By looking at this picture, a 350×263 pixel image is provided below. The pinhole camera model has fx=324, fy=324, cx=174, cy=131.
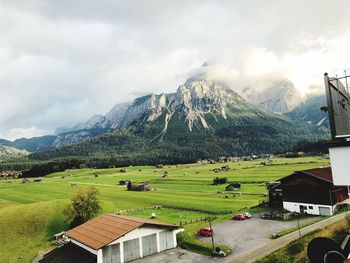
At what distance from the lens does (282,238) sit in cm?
5169

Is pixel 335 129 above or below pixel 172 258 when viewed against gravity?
above

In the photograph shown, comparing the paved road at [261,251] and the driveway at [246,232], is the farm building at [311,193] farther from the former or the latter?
the paved road at [261,251]

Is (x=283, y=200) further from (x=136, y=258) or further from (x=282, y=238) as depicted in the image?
(x=136, y=258)

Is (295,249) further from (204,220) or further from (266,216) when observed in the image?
(204,220)

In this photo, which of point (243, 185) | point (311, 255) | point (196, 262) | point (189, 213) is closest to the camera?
point (311, 255)

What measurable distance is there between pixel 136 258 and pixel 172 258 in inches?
240

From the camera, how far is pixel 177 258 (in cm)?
4894

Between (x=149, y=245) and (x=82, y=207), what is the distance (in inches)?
1064

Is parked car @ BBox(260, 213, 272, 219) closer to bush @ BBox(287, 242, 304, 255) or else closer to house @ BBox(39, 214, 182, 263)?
house @ BBox(39, 214, 182, 263)

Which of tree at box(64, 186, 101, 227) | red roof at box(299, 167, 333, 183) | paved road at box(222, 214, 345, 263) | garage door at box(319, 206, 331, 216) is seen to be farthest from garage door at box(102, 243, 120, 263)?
red roof at box(299, 167, 333, 183)

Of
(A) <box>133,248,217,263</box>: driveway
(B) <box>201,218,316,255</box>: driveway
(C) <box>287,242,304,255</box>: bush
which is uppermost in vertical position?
(C) <box>287,242,304,255</box>: bush

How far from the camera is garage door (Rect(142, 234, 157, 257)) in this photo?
52.2 metres

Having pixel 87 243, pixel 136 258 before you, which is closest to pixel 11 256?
pixel 87 243

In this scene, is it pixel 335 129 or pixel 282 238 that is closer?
pixel 335 129
